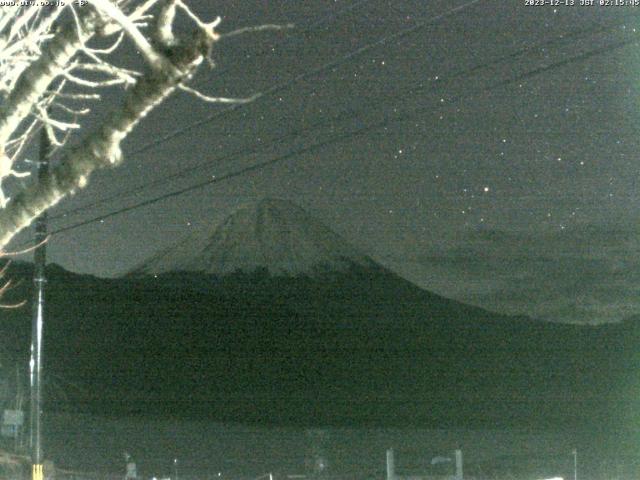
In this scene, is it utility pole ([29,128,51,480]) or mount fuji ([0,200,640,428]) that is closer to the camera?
utility pole ([29,128,51,480])

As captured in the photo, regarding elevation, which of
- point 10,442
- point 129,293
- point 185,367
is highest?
point 129,293

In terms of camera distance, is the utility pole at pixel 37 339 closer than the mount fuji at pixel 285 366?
Yes

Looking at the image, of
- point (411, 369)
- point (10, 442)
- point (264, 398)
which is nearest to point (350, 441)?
point (10, 442)

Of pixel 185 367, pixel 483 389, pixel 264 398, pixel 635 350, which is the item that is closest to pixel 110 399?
pixel 264 398

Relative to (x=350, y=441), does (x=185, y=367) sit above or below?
above

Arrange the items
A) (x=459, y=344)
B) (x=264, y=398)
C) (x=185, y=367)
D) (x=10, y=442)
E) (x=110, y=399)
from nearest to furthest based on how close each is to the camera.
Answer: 1. (x=10, y=442)
2. (x=110, y=399)
3. (x=264, y=398)
4. (x=185, y=367)
5. (x=459, y=344)

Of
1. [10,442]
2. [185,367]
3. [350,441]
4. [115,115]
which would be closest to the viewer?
[115,115]

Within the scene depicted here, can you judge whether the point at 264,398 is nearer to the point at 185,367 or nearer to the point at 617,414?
the point at 185,367

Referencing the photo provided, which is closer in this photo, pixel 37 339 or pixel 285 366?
pixel 37 339

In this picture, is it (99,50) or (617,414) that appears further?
(617,414)

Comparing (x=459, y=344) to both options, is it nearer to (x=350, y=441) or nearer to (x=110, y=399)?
(x=110, y=399)
